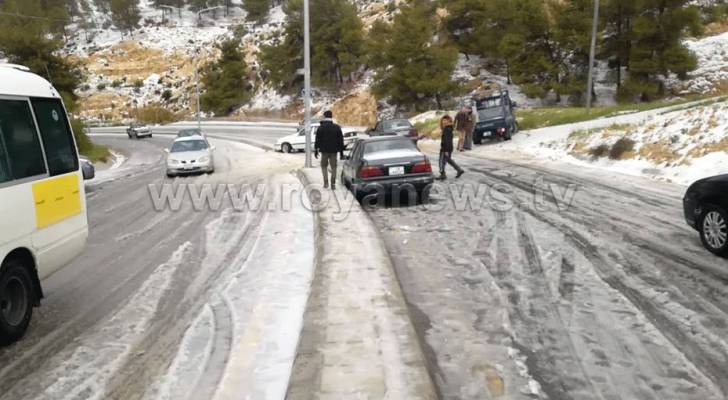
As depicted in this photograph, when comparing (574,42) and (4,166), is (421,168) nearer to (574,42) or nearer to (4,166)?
(4,166)

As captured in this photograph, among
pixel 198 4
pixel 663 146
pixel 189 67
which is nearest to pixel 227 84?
pixel 189 67

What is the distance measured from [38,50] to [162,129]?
33.1 m

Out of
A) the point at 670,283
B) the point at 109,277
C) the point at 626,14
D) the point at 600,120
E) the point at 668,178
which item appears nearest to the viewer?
the point at 670,283

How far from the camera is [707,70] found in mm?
39375

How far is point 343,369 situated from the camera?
4.02 metres

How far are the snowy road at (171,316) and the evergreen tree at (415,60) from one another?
37.6 metres

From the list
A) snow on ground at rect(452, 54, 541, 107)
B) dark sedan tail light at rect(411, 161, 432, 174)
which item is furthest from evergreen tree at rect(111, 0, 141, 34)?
dark sedan tail light at rect(411, 161, 432, 174)

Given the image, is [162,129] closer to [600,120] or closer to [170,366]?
[600,120]

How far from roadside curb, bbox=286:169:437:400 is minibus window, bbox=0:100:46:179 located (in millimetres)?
2897

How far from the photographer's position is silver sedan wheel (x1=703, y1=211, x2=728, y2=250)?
674 centimetres

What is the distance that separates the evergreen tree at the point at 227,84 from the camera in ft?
241

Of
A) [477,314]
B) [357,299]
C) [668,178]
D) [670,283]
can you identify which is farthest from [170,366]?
[668,178]

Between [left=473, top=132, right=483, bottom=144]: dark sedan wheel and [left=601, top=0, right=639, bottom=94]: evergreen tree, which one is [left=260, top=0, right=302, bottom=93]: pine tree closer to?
[left=601, top=0, right=639, bottom=94]: evergreen tree

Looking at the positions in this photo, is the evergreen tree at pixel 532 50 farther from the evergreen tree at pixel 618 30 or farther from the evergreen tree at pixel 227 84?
the evergreen tree at pixel 227 84
